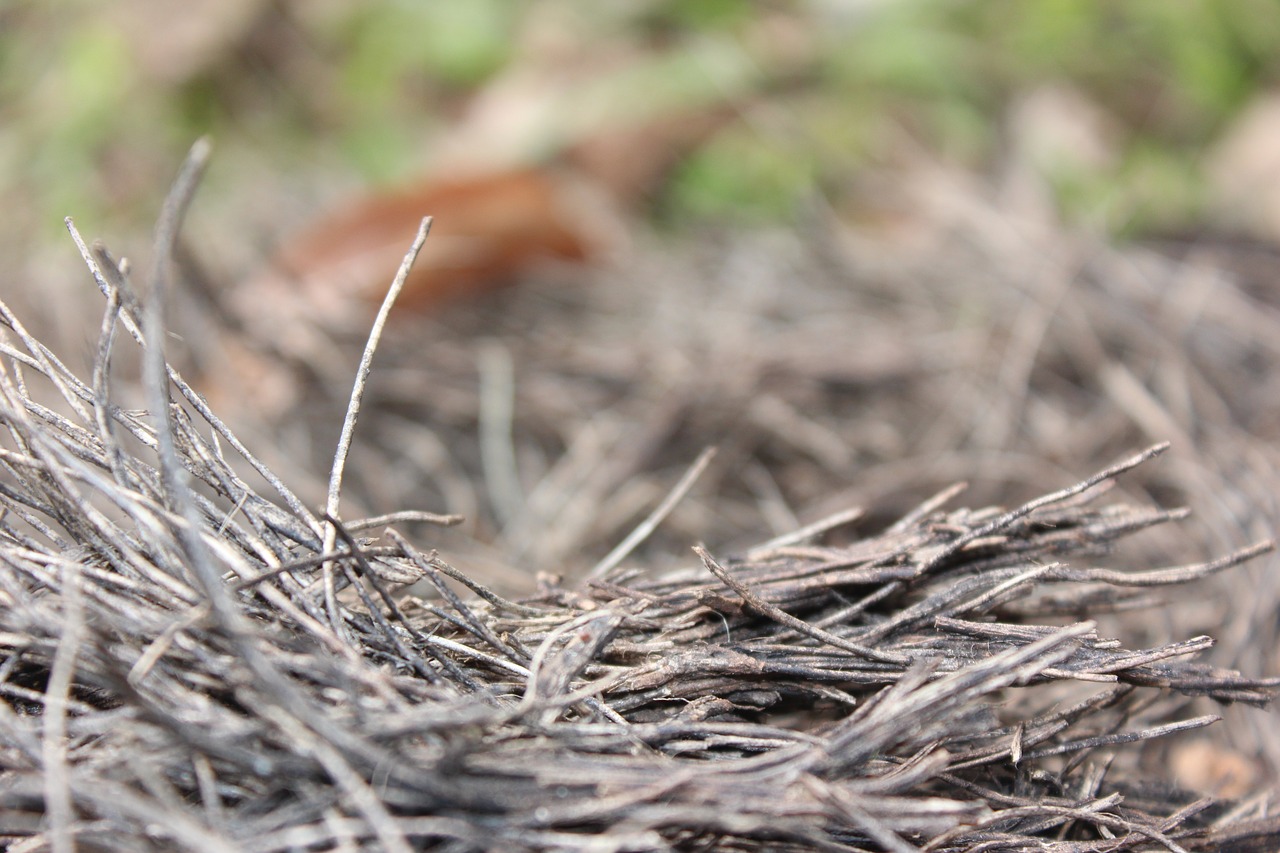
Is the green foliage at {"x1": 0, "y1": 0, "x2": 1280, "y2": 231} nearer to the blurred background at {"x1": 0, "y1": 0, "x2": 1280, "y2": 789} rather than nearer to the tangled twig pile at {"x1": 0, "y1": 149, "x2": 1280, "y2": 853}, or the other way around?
the blurred background at {"x1": 0, "y1": 0, "x2": 1280, "y2": 789}

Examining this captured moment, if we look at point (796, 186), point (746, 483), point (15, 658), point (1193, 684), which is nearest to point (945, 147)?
point (796, 186)

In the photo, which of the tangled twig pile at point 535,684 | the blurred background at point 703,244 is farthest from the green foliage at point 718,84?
the tangled twig pile at point 535,684

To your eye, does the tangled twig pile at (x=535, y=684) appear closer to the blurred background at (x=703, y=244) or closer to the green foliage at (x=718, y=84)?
the blurred background at (x=703, y=244)

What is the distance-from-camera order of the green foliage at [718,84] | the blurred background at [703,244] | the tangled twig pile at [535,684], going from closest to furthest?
the tangled twig pile at [535,684] < the blurred background at [703,244] < the green foliage at [718,84]

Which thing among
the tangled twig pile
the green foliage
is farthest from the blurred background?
the tangled twig pile

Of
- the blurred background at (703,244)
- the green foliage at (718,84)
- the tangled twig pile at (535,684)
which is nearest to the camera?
the tangled twig pile at (535,684)

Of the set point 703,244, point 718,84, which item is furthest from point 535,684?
point 718,84
